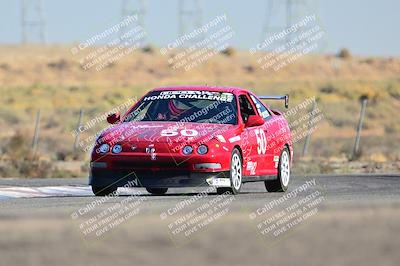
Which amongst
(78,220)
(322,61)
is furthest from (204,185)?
(322,61)

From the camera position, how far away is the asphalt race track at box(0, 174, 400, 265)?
Result: 902cm

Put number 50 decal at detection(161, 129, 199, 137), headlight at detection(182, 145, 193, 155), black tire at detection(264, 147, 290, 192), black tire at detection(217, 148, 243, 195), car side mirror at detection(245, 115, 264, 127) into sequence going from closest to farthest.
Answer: headlight at detection(182, 145, 193, 155), number 50 decal at detection(161, 129, 199, 137), black tire at detection(217, 148, 243, 195), car side mirror at detection(245, 115, 264, 127), black tire at detection(264, 147, 290, 192)

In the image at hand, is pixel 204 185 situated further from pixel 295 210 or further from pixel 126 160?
pixel 295 210

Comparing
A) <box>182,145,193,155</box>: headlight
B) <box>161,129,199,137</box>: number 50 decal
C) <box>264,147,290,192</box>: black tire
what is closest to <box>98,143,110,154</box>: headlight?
<box>161,129,199,137</box>: number 50 decal

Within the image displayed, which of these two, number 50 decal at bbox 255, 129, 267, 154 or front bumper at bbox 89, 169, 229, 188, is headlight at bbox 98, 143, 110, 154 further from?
number 50 decal at bbox 255, 129, 267, 154

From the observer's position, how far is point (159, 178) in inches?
671

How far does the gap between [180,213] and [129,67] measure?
268 ft

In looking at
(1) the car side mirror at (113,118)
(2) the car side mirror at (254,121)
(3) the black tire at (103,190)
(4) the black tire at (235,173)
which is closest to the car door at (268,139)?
(2) the car side mirror at (254,121)

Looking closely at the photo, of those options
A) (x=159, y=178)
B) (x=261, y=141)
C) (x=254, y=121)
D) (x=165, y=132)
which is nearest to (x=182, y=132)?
(x=165, y=132)

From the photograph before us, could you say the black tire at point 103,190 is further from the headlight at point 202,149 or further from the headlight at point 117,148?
the headlight at point 202,149

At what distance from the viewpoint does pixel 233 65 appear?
100000mm

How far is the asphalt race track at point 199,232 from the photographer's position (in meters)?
9.02

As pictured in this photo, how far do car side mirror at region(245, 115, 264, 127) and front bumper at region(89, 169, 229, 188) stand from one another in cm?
104

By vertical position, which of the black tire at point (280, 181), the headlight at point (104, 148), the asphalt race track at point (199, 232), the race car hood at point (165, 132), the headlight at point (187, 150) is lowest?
the black tire at point (280, 181)
